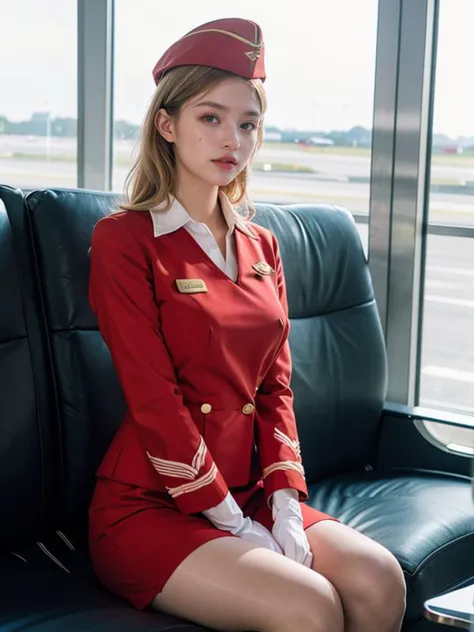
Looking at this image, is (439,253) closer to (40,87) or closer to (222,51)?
(222,51)

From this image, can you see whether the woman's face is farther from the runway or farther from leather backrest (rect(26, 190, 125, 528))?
the runway

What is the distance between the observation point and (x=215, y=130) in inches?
80.3

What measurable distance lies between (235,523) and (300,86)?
5.57 feet

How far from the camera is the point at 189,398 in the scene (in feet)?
6.48

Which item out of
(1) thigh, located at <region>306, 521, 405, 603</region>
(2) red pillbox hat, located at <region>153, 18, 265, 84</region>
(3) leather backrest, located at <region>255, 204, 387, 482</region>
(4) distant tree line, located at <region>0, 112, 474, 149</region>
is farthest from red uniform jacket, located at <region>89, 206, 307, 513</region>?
(4) distant tree line, located at <region>0, 112, 474, 149</region>

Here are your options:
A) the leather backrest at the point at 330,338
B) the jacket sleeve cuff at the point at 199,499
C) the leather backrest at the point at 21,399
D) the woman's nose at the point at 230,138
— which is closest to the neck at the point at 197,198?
the woman's nose at the point at 230,138

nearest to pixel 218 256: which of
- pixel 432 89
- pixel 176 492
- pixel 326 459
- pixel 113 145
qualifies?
pixel 176 492

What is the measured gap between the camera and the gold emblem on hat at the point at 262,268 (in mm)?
2139

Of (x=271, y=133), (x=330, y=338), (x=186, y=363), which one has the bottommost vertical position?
(x=330, y=338)

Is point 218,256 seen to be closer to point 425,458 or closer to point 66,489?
point 66,489

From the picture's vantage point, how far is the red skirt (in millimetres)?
1797

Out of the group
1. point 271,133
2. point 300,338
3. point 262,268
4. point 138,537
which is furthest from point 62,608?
point 271,133

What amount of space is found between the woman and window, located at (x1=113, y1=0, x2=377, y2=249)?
3.08 feet

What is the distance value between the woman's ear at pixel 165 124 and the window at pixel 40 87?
149 centimetres
